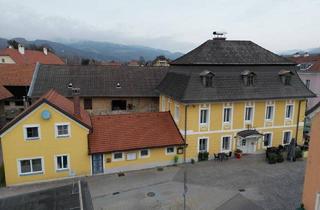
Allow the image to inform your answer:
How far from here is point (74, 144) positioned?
74.3ft

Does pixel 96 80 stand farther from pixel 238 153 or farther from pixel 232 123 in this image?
pixel 238 153

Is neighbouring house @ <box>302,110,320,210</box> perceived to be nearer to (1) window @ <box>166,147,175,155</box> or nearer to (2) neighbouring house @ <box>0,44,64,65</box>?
(1) window @ <box>166,147,175,155</box>

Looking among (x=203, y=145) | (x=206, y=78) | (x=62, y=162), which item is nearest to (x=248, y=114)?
(x=203, y=145)

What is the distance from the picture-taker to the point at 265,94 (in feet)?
90.6

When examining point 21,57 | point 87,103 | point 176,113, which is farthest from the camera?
point 21,57

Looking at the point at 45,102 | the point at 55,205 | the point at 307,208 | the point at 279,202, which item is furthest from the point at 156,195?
the point at 45,102

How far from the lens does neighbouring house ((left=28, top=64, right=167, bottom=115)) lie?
34.8m

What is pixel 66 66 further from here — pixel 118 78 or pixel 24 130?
pixel 24 130

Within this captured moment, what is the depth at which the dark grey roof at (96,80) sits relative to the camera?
114ft

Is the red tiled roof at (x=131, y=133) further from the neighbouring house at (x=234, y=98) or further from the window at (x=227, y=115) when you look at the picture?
the window at (x=227, y=115)

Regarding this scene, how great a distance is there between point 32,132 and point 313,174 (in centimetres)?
2045

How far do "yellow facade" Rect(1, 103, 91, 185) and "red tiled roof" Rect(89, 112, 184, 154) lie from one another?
1423mm

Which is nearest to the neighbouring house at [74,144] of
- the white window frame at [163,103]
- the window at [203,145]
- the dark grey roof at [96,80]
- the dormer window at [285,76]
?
the window at [203,145]

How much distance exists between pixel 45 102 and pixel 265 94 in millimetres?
21843
